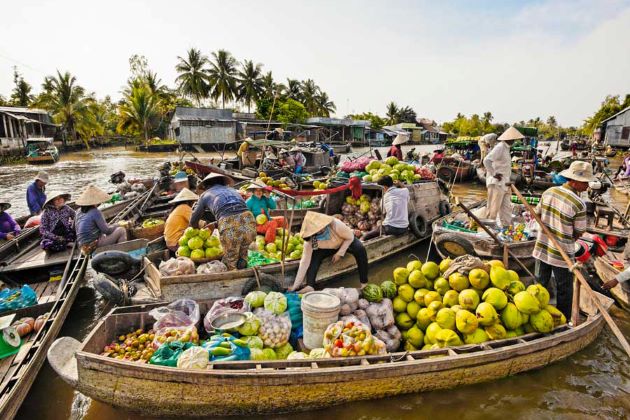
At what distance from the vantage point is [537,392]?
3438 millimetres

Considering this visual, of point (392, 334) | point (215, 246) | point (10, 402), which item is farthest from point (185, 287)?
point (392, 334)

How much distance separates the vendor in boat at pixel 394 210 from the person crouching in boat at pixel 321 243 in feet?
5.76

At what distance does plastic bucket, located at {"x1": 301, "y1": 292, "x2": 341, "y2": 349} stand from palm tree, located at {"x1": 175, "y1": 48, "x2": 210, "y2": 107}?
3937 cm

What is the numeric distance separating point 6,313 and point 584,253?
758 cm

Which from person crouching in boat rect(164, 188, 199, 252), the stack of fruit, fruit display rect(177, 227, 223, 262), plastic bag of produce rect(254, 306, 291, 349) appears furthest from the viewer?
person crouching in boat rect(164, 188, 199, 252)

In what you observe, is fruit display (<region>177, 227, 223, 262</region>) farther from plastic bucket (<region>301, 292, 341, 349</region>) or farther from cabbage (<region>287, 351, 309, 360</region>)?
cabbage (<region>287, 351, 309, 360</region>)

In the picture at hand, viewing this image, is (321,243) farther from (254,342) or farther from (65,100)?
(65,100)

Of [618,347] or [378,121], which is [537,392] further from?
[378,121]

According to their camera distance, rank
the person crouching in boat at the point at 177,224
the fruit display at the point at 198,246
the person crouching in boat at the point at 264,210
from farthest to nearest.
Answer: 1. the person crouching in boat at the point at 264,210
2. the person crouching in boat at the point at 177,224
3. the fruit display at the point at 198,246

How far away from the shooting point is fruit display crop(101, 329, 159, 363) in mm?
3141

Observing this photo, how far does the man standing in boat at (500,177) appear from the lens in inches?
260

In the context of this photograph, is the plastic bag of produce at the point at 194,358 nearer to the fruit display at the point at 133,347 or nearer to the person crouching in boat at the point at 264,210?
the fruit display at the point at 133,347

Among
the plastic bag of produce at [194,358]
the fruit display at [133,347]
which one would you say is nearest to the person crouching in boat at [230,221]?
the fruit display at [133,347]

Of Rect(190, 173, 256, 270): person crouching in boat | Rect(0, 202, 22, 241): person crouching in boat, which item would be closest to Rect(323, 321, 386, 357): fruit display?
Rect(190, 173, 256, 270): person crouching in boat
